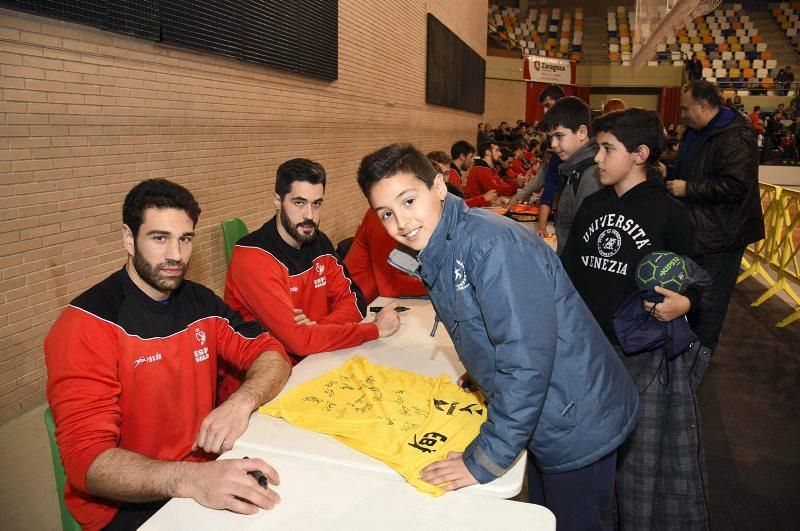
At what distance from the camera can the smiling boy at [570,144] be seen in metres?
3.54

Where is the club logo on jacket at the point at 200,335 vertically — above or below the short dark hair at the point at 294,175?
below

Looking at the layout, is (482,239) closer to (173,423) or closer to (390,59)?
(173,423)

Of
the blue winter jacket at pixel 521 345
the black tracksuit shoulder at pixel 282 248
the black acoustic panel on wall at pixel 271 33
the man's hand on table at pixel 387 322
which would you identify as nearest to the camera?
the blue winter jacket at pixel 521 345

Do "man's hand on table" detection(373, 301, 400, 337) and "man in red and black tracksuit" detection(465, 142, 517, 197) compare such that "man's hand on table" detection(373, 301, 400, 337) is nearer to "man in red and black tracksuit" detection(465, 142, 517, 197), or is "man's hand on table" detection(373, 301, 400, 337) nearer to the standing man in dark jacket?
the standing man in dark jacket

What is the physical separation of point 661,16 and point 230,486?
7693mm

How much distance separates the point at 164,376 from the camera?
1.93 meters

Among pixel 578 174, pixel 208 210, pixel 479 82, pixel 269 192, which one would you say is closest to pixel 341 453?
pixel 578 174

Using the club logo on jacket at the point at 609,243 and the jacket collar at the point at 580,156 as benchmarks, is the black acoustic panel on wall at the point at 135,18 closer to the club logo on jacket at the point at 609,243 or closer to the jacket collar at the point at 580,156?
the jacket collar at the point at 580,156

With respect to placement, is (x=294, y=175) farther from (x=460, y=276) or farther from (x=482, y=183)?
(x=482, y=183)

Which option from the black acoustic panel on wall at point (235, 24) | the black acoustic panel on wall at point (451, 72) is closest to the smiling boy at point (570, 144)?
the black acoustic panel on wall at point (235, 24)

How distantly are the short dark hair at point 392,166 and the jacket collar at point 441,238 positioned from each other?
0.11 metres

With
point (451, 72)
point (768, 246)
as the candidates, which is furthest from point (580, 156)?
point (451, 72)

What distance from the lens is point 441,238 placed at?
1478 mm

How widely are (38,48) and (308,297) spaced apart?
188cm
